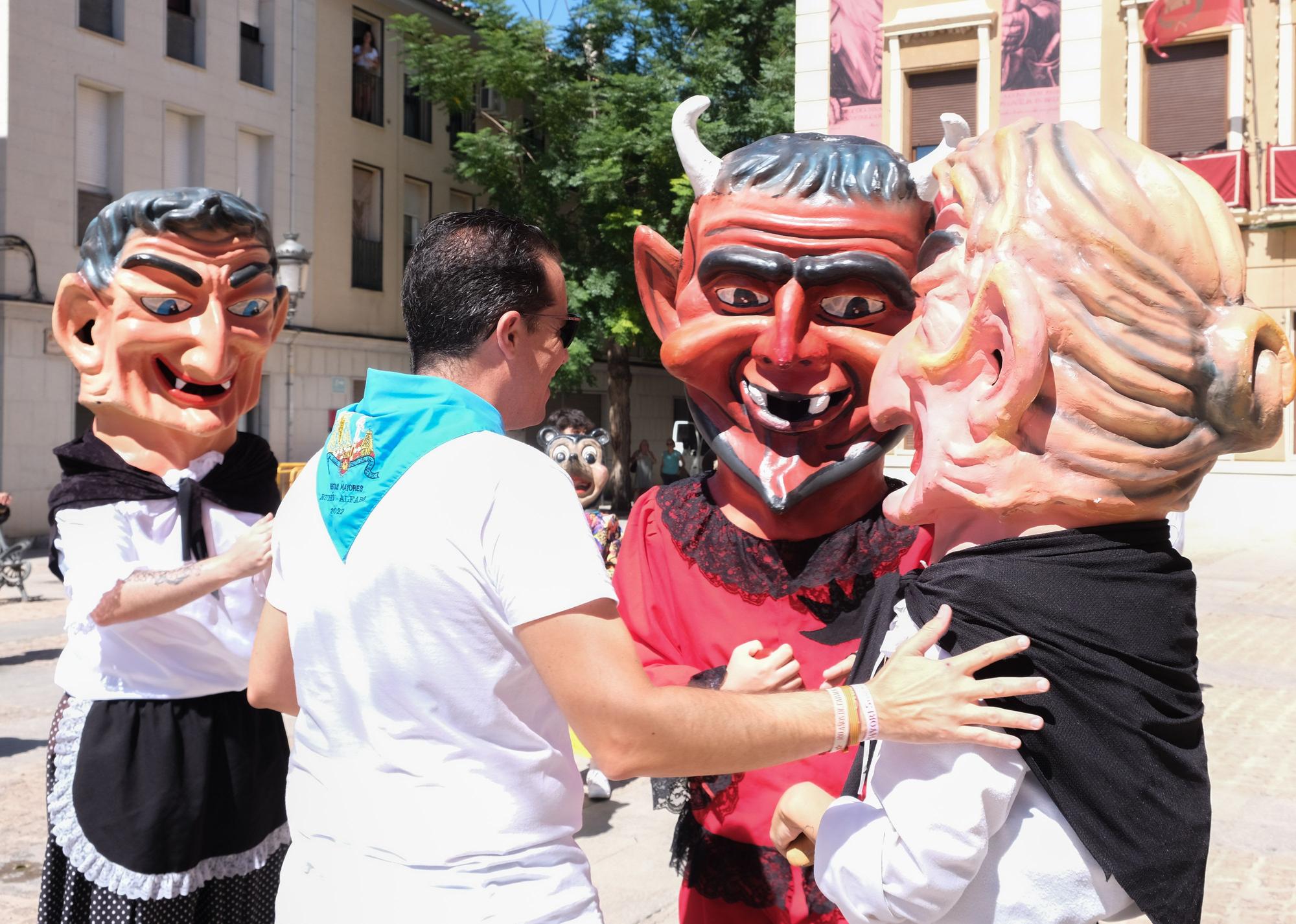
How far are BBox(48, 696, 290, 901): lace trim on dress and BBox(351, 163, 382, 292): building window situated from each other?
16.1 m

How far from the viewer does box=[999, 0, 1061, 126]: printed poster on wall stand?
48.1ft

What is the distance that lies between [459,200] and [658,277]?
18.8 meters

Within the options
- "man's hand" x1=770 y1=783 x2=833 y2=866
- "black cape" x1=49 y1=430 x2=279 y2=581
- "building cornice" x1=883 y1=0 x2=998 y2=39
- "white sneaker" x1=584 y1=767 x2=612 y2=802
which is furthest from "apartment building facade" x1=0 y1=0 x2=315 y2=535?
"man's hand" x1=770 y1=783 x2=833 y2=866

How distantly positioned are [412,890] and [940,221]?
1.35m

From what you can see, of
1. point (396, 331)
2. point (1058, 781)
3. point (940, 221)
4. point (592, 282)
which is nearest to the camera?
point (1058, 781)

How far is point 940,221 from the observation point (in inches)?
78.0

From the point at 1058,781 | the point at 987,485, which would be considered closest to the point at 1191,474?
the point at 987,485

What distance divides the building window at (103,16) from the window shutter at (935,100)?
397 inches

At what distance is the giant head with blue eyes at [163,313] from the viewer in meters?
3.21

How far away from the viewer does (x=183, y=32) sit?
15.3 metres

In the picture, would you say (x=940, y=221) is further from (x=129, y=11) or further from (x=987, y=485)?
(x=129, y=11)

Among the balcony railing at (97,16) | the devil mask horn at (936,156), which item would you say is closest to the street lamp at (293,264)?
the balcony railing at (97,16)

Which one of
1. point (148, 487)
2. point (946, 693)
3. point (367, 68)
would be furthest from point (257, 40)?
point (946, 693)

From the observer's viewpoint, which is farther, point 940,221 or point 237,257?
Result: point 237,257
